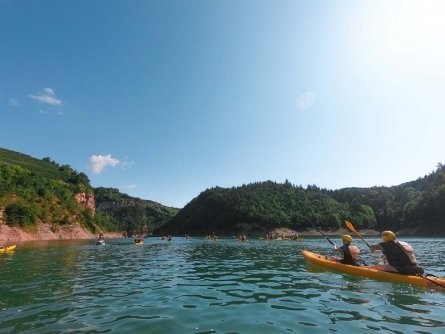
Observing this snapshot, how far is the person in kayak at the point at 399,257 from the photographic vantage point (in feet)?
49.0

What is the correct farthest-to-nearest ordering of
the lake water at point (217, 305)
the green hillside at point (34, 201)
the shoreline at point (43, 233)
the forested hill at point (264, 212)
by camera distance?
the forested hill at point (264, 212) < the green hillside at point (34, 201) < the shoreline at point (43, 233) < the lake water at point (217, 305)

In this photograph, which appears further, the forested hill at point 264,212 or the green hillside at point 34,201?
the forested hill at point 264,212

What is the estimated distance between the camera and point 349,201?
189125 mm

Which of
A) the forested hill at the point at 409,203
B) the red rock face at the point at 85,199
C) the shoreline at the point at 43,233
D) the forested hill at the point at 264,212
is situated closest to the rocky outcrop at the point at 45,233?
the shoreline at the point at 43,233

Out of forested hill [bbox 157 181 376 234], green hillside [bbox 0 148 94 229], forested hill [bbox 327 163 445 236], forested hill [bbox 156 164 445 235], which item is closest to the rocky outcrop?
green hillside [bbox 0 148 94 229]

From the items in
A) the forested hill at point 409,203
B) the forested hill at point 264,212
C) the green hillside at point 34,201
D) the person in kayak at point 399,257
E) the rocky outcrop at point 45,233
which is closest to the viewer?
the person in kayak at point 399,257

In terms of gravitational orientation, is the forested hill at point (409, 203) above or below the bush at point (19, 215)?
above

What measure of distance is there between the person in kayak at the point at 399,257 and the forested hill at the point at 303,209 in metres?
118

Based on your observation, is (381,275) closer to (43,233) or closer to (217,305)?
(217,305)

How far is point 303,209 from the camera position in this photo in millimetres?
164375

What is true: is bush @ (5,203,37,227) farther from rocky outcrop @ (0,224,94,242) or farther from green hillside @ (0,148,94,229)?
rocky outcrop @ (0,224,94,242)

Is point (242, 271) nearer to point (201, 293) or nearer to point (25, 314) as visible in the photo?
point (201, 293)

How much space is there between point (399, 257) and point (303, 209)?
503 feet

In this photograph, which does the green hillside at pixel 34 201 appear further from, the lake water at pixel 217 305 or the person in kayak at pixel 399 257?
the person in kayak at pixel 399 257
